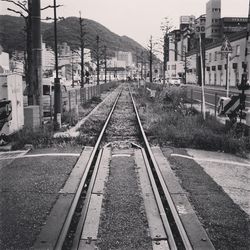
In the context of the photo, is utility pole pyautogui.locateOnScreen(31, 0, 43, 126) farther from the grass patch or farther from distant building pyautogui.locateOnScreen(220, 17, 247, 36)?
distant building pyautogui.locateOnScreen(220, 17, 247, 36)

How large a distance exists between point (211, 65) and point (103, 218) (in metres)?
74.3

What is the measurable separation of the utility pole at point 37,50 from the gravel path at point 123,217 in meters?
7.53

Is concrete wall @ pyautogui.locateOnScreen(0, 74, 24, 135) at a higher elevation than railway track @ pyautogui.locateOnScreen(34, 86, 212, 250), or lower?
higher

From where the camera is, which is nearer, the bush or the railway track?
the railway track

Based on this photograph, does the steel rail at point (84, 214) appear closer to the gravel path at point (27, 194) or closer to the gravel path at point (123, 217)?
the gravel path at point (123, 217)

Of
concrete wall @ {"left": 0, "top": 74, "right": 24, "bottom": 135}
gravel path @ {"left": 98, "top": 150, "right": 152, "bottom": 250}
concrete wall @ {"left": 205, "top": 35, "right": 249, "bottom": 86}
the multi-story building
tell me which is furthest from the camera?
concrete wall @ {"left": 205, "top": 35, "right": 249, "bottom": 86}

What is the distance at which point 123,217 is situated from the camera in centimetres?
572

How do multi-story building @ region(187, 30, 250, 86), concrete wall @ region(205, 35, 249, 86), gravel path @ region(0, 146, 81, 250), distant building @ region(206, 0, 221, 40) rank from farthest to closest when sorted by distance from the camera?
1. distant building @ region(206, 0, 221, 40)
2. concrete wall @ region(205, 35, 249, 86)
3. multi-story building @ region(187, 30, 250, 86)
4. gravel path @ region(0, 146, 81, 250)

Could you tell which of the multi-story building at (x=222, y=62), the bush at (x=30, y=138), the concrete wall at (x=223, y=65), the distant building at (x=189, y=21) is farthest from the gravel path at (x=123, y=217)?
the concrete wall at (x=223, y=65)

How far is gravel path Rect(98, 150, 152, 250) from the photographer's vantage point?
4.88 m

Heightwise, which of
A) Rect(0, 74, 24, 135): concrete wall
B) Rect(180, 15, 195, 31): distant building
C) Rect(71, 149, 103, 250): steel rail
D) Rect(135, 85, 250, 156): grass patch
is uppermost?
Rect(180, 15, 195, 31): distant building

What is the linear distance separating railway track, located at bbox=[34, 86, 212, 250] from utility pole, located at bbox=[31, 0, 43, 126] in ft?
19.8

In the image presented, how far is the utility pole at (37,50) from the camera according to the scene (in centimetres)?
1405

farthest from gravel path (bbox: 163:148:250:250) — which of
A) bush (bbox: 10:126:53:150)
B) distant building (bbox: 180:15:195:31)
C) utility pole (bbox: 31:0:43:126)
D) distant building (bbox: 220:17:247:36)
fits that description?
distant building (bbox: 220:17:247:36)
